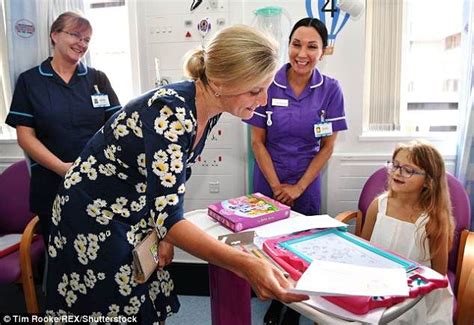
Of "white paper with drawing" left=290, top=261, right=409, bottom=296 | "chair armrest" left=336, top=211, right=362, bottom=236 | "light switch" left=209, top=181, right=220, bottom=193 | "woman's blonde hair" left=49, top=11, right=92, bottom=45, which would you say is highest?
"woman's blonde hair" left=49, top=11, right=92, bottom=45

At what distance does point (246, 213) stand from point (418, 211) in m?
0.76

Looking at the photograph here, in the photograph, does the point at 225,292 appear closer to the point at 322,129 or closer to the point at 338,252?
the point at 338,252

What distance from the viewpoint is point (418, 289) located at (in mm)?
965

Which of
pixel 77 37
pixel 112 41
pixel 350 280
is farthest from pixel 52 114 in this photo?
pixel 350 280

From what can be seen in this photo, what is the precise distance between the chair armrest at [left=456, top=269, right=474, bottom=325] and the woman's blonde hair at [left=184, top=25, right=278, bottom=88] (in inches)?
45.4

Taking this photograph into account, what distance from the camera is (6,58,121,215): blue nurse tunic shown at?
1.91 meters

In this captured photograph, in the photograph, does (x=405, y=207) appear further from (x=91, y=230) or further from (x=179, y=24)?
(x=179, y=24)

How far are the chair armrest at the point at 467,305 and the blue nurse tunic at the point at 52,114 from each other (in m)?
1.83

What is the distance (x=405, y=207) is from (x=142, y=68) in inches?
69.3

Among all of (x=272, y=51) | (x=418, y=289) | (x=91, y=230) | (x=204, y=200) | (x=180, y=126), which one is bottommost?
(x=204, y=200)

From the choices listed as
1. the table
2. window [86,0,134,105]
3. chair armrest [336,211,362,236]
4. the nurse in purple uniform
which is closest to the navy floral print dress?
the table

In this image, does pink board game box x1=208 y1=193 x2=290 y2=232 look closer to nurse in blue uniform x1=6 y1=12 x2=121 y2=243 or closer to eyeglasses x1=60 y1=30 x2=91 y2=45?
nurse in blue uniform x1=6 y1=12 x2=121 y2=243

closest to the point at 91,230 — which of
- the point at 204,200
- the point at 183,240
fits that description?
the point at 183,240

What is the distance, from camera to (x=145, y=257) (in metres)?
1.11
